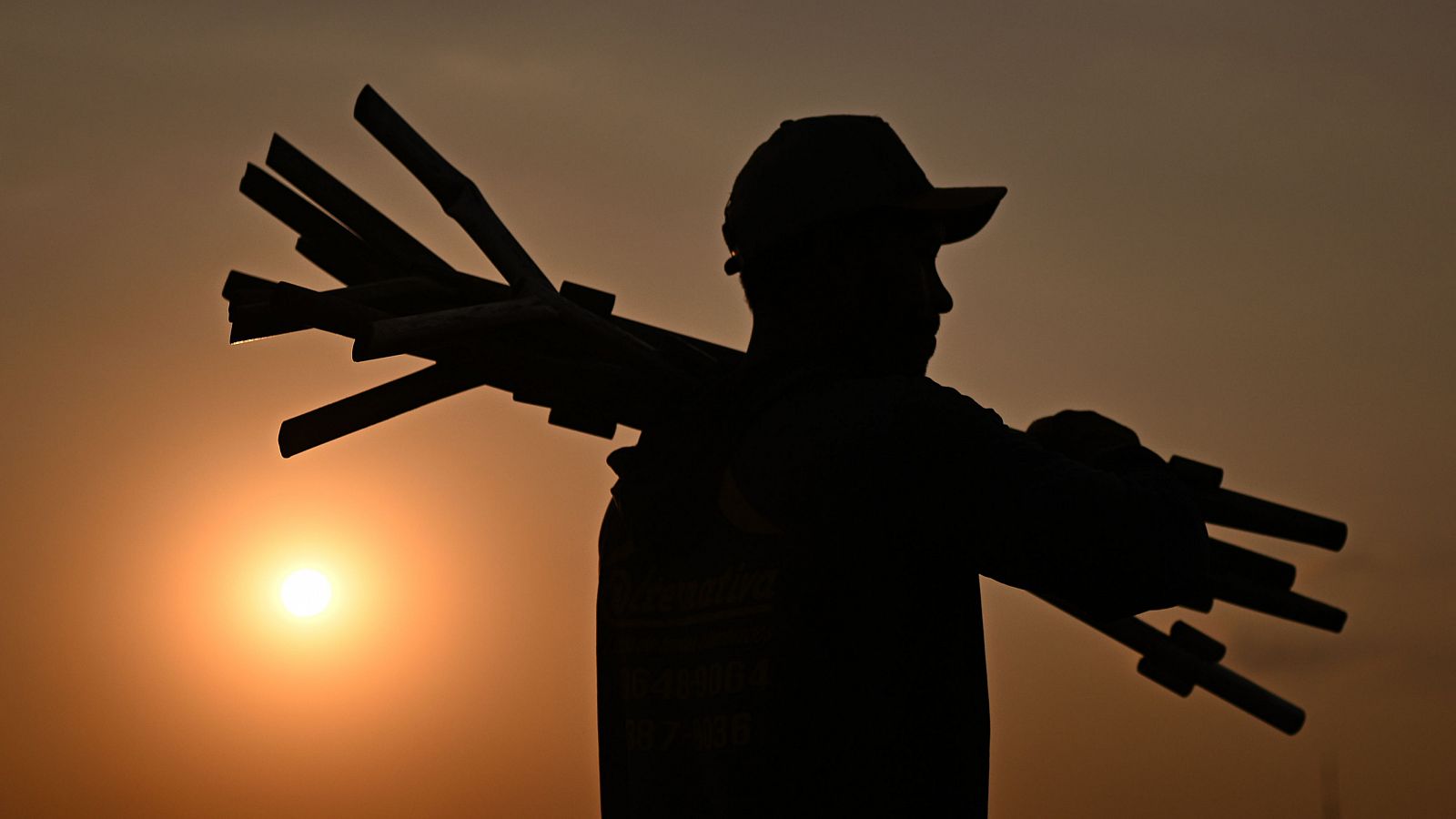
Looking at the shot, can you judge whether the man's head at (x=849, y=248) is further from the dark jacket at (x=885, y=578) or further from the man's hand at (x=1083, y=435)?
the man's hand at (x=1083, y=435)

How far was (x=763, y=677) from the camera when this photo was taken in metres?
3.50

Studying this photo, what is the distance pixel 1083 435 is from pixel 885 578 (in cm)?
91

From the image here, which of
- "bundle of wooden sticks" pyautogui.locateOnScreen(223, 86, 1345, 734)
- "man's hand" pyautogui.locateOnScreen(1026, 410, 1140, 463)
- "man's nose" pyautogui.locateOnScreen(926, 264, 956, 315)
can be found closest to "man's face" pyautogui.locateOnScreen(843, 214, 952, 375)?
"man's nose" pyautogui.locateOnScreen(926, 264, 956, 315)

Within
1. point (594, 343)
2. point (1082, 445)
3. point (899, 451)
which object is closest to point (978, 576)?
point (899, 451)

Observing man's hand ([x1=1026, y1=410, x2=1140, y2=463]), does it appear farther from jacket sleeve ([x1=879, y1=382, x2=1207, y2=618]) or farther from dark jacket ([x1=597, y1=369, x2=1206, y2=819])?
jacket sleeve ([x1=879, y1=382, x2=1207, y2=618])

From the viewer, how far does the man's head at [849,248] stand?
12.4 ft

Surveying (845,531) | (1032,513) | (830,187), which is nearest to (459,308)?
(830,187)

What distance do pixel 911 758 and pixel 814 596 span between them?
417 millimetres

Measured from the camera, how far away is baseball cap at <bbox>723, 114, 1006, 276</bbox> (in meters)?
3.82

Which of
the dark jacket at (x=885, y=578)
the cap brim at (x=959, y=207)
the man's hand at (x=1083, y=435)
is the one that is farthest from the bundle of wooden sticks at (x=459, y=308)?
the cap brim at (x=959, y=207)

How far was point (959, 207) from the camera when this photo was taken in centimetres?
383

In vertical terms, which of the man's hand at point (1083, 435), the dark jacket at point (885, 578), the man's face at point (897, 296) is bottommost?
the dark jacket at point (885, 578)

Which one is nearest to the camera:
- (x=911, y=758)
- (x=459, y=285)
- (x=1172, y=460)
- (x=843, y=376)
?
(x=911, y=758)

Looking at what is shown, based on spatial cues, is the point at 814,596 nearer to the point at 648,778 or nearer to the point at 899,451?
the point at 899,451
